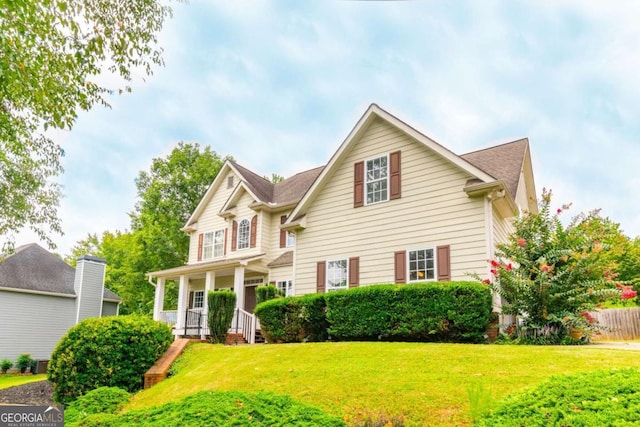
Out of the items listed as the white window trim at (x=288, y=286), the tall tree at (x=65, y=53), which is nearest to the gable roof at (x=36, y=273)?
the white window trim at (x=288, y=286)

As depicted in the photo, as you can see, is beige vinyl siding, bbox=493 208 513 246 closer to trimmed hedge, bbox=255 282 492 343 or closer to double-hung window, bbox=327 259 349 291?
trimmed hedge, bbox=255 282 492 343

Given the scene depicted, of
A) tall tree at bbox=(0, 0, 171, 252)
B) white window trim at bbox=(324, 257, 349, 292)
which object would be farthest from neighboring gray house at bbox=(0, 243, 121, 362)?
tall tree at bbox=(0, 0, 171, 252)

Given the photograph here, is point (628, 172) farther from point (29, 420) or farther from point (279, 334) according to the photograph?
point (29, 420)

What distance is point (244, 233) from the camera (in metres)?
20.9

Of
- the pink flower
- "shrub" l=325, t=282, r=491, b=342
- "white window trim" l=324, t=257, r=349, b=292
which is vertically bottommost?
"shrub" l=325, t=282, r=491, b=342

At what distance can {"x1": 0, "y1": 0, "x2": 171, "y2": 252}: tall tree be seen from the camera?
17.5ft

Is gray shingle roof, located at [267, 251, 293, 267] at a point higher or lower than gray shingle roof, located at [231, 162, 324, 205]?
lower

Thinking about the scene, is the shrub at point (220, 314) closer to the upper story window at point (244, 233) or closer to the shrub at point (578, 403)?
the upper story window at point (244, 233)

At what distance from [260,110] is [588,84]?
10.4m

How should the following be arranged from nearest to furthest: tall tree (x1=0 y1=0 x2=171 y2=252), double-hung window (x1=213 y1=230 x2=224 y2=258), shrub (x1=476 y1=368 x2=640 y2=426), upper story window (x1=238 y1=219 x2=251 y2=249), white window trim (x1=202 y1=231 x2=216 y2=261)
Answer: shrub (x1=476 y1=368 x2=640 y2=426), tall tree (x1=0 y1=0 x2=171 y2=252), upper story window (x1=238 y1=219 x2=251 y2=249), double-hung window (x1=213 y1=230 x2=224 y2=258), white window trim (x1=202 y1=231 x2=216 y2=261)

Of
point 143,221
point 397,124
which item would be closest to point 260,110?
point 397,124

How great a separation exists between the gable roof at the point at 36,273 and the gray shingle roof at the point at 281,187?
441 inches

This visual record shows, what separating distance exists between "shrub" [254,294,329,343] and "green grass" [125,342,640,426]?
2.08 metres

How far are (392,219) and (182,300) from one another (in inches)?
440
